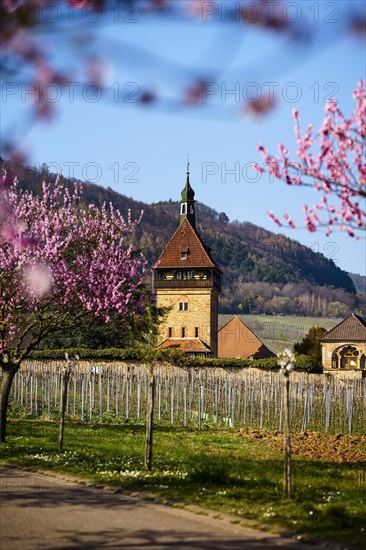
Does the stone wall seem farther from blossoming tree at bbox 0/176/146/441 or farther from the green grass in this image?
blossoming tree at bbox 0/176/146/441

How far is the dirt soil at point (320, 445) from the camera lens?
21.3 metres

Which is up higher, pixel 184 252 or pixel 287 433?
Result: pixel 184 252

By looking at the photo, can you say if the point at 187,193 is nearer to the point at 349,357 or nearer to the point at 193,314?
the point at 193,314

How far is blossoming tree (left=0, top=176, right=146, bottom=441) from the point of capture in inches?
929

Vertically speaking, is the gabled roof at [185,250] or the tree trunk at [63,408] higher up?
the gabled roof at [185,250]

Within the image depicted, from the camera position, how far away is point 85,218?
84.5 feet

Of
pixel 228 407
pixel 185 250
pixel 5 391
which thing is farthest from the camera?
pixel 185 250

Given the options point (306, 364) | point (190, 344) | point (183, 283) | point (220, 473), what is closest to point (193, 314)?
point (183, 283)

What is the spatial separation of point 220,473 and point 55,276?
1082cm

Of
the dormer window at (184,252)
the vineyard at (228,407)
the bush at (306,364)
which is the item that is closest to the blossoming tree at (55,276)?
the vineyard at (228,407)

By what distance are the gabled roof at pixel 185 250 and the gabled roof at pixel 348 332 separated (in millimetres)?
15395

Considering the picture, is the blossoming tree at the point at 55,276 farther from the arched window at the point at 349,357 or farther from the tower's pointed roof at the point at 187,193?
the tower's pointed roof at the point at 187,193

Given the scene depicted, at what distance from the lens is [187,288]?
89.8 meters

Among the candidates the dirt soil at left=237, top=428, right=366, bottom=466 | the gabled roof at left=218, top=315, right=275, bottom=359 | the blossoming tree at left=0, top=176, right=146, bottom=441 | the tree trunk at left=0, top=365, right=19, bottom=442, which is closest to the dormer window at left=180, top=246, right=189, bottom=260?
the gabled roof at left=218, top=315, right=275, bottom=359
